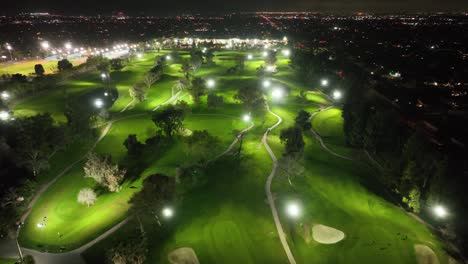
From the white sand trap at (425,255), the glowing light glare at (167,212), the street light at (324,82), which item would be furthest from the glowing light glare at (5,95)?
the white sand trap at (425,255)

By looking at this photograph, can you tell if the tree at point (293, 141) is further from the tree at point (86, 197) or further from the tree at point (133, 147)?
the tree at point (86, 197)

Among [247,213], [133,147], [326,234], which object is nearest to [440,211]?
[326,234]

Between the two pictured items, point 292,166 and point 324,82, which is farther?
point 324,82

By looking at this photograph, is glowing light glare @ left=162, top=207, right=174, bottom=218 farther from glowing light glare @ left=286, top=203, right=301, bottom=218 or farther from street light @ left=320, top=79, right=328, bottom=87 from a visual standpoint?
street light @ left=320, top=79, right=328, bottom=87

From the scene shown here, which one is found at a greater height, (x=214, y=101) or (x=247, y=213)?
(x=214, y=101)

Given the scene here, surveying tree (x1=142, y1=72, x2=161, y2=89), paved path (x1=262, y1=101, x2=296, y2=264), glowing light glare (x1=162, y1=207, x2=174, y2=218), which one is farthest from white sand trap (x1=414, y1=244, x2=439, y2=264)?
tree (x1=142, y1=72, x2=161, y2=89)

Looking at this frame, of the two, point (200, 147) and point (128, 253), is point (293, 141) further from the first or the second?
point (128, 253)

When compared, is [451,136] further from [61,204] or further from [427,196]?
[61,204]
